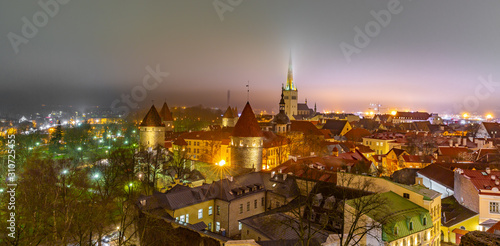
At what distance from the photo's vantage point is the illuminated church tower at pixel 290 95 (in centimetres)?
8944

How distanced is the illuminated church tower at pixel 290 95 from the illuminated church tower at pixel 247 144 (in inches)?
2379

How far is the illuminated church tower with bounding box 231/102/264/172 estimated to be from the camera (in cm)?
2900

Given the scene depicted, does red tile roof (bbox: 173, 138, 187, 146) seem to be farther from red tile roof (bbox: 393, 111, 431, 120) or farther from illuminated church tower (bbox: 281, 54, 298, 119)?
red tile roof (bbox: 393, 111, 431, 120)

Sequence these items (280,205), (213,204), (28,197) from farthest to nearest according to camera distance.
Answer: (280,205) < (213,204) < (28,197)

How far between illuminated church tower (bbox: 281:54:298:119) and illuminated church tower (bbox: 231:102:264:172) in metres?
60.4

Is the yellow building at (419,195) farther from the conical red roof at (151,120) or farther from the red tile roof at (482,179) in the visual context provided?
the conical red roof at (151,120)

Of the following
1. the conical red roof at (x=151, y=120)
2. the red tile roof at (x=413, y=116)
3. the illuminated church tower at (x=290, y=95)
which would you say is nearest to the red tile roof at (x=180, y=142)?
the conical red roof at (x=151, y=120)

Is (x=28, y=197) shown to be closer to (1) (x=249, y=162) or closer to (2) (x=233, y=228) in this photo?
(2) (x=233, y=228)

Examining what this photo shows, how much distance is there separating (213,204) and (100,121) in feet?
321

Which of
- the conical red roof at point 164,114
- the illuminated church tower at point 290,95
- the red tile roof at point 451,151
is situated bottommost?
the red tile roof at point 451,151

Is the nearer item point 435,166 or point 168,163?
point 435,166

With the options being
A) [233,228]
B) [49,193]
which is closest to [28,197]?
[49,193]

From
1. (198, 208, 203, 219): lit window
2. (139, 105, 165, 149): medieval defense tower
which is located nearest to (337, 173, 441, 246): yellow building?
(198, 208, 203, 219): lit window

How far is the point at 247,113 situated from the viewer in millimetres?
A: 29797
